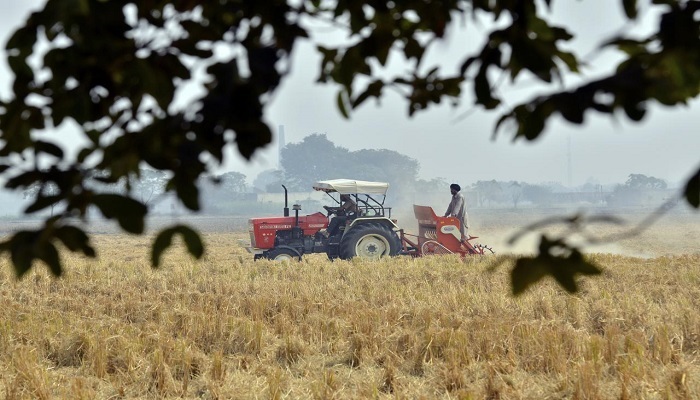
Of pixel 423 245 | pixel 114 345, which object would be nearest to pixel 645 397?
pixel 114 345

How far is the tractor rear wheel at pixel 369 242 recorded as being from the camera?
13.9m

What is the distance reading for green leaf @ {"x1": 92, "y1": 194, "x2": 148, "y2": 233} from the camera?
55.9 inches

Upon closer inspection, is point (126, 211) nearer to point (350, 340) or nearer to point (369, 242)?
point (350, 340)

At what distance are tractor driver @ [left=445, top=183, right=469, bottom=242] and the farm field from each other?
4309mm

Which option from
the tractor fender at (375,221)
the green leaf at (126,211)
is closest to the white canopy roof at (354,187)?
the tractor fender at (375,221)

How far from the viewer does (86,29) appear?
1604 mm

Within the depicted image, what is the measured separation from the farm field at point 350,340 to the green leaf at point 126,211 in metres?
3.68

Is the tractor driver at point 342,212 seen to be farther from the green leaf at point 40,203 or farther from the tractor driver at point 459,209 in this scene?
the green leaf at point 40,203

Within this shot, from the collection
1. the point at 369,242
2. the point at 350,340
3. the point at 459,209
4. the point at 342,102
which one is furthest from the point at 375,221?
the point at 342,102

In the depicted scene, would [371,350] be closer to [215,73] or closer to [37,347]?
[37,347]

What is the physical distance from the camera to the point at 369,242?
46.1 ft

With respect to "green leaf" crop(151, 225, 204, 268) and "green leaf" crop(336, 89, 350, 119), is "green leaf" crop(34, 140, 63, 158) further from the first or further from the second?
"green leaf" crop(336, 89, 350, 119)

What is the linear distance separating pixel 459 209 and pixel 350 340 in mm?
8276

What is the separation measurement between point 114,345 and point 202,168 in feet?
16.5
